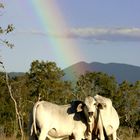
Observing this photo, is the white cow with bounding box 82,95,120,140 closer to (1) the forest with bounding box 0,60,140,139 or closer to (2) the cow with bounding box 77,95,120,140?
(2) the cow with bounding box 77,95,120,140

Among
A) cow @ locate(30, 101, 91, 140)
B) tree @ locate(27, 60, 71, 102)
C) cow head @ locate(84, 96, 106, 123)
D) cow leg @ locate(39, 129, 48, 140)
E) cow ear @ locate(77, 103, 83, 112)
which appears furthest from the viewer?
tree @ locate(27, 60, 71, 102)

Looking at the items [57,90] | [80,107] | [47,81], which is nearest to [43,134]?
[80,107]

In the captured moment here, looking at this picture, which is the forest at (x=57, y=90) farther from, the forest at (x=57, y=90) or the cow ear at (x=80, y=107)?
the cow ear at (x=80, y=107)

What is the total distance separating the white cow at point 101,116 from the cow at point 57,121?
28cm

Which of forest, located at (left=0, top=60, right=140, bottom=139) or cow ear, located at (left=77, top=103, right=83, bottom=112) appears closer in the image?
cow ear, located at (left=77, top=103, right=83, bottom=112)

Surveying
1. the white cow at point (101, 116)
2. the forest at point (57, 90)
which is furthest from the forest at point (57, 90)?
the white cow at point (101, 116)

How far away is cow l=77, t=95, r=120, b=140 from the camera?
11.8 m

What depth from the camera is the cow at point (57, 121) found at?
11.5 m

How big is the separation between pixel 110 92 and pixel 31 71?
784 centimetres

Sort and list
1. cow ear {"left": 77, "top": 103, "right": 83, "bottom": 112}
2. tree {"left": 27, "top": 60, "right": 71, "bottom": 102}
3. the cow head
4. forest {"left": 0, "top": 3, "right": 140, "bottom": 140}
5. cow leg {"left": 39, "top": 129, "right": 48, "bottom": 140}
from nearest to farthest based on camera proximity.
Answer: cow leg {"left": 39, "top": 129, "right": 48, "bottom": 140}
the cow head
cow ear {"left": 77, "top": 103, "right": 83, "bottom": 112}
forest {"left": 0, "top": 3, "right": 140, "bottom": 140}
tree {"left": 27, "top": 60, "right": 71, "bottom": 102}

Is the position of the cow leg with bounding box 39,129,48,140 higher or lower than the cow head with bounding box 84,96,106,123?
lower

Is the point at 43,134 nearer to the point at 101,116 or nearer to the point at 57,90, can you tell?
the point at 101,116

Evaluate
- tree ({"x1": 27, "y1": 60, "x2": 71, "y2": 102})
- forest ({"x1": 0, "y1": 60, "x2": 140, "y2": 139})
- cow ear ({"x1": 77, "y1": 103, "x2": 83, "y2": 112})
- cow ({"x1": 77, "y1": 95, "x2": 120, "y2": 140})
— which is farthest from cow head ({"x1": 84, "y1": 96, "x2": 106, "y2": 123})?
tree ({"x1": 27, "y1": 60, "x2": 71, "y2": 102})

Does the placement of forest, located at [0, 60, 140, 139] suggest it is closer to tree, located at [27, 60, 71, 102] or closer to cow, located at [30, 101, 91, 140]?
tree, located at [27, 60, 71, 102]
